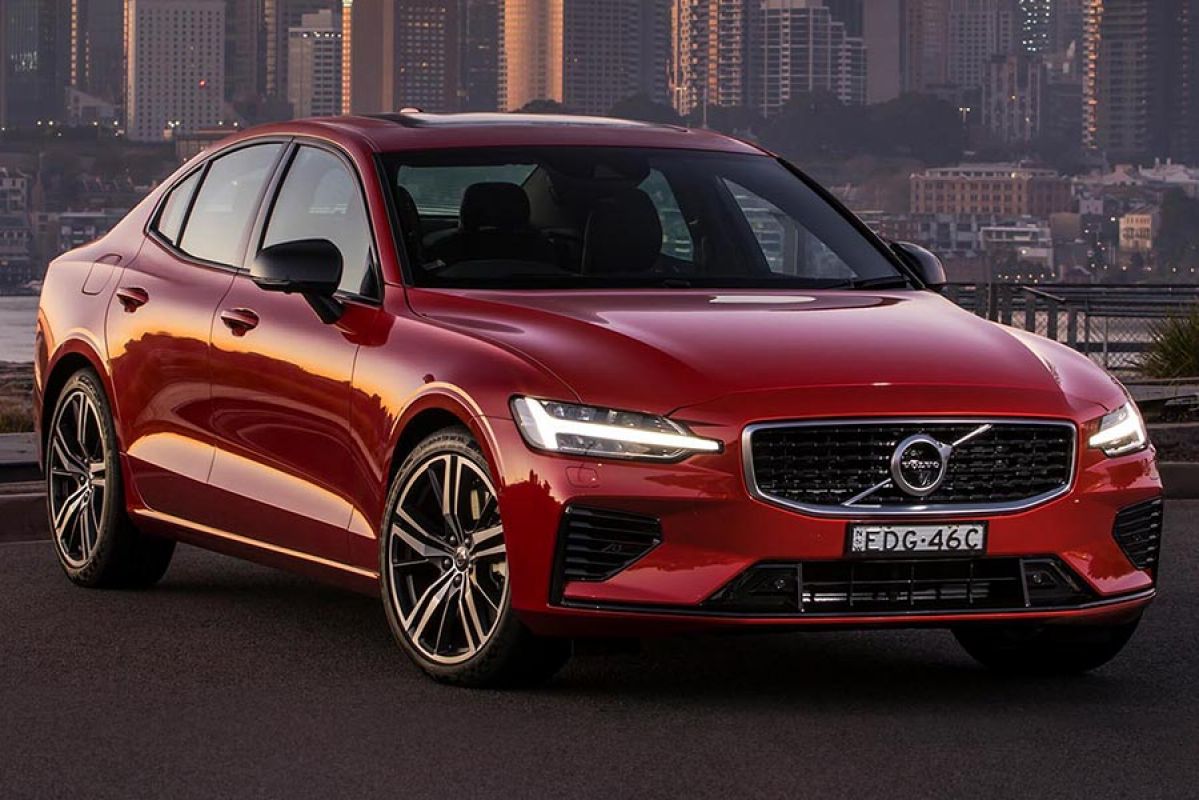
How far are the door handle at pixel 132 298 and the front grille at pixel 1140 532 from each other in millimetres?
3442

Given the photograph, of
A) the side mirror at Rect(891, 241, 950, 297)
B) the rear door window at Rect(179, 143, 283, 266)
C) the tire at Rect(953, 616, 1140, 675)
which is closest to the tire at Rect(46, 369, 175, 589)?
the rear door window at Rect(179, 143, 283, 266)

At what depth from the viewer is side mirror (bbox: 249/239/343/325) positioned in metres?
7.62

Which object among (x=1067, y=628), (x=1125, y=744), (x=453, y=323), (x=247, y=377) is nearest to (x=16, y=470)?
(x=247, y=377)

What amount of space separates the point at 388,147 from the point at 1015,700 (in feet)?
8.27

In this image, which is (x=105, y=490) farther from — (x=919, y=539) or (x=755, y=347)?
(x=919, y=539)

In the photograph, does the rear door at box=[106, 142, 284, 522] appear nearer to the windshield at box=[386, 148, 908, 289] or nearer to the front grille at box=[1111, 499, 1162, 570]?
the windshield at box=[386, 148, 908, 289]

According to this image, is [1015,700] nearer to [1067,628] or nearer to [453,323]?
[1067,628]

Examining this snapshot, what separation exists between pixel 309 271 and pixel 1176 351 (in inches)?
575

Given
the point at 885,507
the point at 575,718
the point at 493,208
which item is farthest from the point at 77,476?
the point at 885,507

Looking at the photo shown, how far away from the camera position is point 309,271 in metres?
7.62

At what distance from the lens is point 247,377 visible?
8.04 meters

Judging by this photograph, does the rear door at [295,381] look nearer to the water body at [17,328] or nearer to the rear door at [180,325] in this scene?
the rear door at [180,325]

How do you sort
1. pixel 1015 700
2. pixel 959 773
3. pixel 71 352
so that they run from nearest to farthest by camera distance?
1. pixel 959 773
2. pixel 1015 700
3. pixel 71 352

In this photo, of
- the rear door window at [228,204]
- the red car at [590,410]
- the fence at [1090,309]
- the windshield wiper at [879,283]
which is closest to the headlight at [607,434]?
the red car at [590,410]
